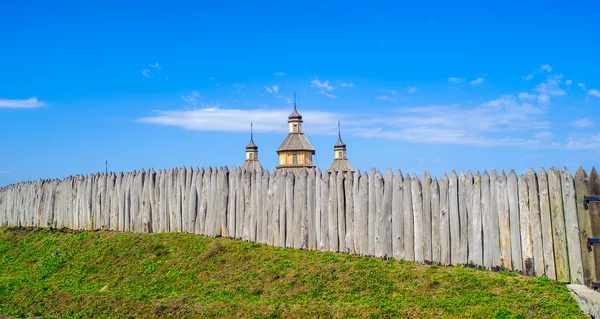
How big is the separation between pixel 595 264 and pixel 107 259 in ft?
33.7

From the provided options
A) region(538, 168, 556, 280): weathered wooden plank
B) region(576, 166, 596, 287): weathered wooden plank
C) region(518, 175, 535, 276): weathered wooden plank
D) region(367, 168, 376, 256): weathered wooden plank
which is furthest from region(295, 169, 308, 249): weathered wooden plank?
region(576, 166, 596, 287): weathered wooden plank

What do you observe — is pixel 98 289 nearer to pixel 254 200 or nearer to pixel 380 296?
pixel 254 200

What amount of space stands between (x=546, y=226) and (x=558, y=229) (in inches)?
7.5

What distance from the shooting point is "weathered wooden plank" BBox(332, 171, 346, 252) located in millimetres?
11750

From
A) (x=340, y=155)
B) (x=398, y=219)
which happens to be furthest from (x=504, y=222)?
(x=340, y=155)

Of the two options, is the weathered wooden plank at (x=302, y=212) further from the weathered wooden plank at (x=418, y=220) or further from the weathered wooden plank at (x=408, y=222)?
the weathered wooden plank at (x=418, y=220)

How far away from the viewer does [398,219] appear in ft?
35.7

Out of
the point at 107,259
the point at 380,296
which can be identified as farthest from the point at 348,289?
the point at 107,259

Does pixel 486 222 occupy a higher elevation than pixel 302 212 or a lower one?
lower

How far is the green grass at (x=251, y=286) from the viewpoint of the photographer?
830 cm

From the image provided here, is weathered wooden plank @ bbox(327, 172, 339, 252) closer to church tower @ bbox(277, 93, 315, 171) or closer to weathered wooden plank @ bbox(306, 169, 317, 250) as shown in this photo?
weathered wooden plank @ bbox(306, 169, 317, 250)

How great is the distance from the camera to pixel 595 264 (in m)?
9.23

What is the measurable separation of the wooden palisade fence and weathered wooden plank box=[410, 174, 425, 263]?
2cm

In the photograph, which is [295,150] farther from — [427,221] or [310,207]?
[427,221]
